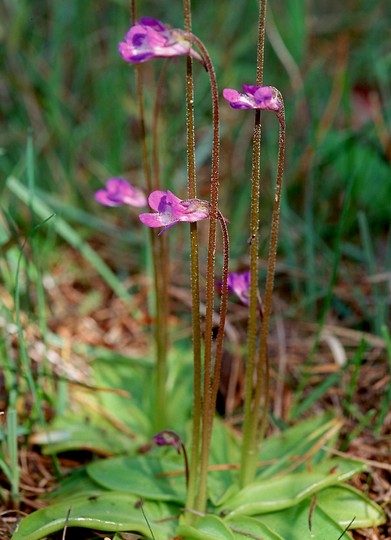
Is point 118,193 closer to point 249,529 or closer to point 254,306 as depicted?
point 254,306

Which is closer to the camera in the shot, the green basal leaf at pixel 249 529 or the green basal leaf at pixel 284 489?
the green basal leaf at pixel 249 529

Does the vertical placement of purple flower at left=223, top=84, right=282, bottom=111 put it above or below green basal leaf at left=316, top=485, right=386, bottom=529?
above

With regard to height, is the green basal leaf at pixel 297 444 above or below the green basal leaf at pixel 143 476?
below

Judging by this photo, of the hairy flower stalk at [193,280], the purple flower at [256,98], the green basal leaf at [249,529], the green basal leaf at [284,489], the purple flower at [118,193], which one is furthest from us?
the purple flower at [118,193]

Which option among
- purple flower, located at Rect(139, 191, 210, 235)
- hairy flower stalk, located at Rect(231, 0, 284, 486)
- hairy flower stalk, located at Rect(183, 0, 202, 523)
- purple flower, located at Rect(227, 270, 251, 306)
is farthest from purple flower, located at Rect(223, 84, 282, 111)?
purple flower, located at Rect(227, 270, 251, 306)

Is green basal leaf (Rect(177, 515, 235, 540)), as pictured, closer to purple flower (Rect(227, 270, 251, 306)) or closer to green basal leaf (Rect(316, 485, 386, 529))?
green basal leaf (Rect(316, 485, 386, 529))

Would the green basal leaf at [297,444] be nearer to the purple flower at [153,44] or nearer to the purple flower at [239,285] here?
the purple flower at [239,285]

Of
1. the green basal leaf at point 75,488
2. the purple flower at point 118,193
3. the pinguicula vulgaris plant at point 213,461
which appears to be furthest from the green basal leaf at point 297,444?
the purple flower at point 118,193

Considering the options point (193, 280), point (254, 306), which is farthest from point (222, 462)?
point (193, 280)

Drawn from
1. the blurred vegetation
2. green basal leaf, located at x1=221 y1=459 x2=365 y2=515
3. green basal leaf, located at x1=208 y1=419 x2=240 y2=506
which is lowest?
green basal leaf, located at x1=208 y1=419 x2=240 y2=506
